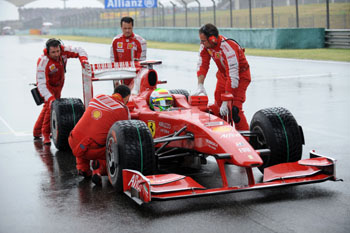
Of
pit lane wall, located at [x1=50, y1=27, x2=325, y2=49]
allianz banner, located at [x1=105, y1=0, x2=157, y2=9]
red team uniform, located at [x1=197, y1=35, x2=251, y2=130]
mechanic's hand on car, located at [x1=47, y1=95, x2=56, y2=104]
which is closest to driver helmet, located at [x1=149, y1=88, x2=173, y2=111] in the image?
red team uniform, located at [x1=197, y1=35, x2=251, y2=130]

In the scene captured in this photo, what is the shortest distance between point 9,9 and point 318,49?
13153cm

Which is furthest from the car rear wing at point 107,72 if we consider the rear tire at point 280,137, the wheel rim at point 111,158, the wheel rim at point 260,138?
the rear tire at point 280,137

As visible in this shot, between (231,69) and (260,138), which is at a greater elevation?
(231,69)

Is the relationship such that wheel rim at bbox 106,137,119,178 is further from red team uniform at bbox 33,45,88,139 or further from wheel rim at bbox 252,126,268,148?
red team uniform at bbox 33,45,88,139

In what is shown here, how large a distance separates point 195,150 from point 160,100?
3.75 feet

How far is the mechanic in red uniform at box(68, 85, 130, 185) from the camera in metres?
7.53

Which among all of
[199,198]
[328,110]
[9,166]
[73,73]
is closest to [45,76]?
[9,166]

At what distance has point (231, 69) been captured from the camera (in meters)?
8.43

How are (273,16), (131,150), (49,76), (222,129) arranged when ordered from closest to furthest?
1. (131,150)
2. (222,129)
3. (49,76)
4. (273,16)

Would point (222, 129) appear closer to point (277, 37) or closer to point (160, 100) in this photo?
point (160, 100)

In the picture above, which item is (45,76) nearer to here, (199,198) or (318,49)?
(199,198)

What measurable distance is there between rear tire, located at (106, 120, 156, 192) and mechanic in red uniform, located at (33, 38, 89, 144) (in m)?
3.08

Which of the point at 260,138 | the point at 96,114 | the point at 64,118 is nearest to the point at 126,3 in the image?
the point at 64,118

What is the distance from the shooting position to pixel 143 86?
29.2ft
